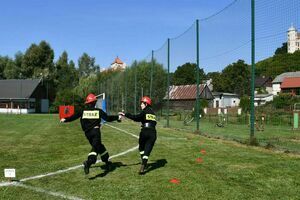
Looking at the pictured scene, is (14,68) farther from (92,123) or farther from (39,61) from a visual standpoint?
(92,123)

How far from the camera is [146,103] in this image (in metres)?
9.24

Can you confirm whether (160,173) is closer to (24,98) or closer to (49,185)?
(49,185)

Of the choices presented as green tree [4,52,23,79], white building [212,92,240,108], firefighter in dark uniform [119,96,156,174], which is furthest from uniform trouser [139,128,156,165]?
green tree [4,52,23,79]

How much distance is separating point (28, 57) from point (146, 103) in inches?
3315

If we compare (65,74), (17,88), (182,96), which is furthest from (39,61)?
(182,96)

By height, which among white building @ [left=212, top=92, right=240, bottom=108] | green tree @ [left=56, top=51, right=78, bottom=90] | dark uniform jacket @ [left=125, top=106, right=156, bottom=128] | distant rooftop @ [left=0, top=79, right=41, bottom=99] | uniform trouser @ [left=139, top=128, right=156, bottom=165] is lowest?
uniform trouser @ [left=139, top=128, right=156, bottom=165]

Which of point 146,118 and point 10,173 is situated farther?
point 146,118

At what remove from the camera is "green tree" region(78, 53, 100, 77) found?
4530 inches

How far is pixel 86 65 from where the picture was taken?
4555 inches

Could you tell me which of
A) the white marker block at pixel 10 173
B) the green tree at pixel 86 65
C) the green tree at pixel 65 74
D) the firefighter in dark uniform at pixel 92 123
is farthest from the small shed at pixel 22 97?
the white marker block at pixel 10 173

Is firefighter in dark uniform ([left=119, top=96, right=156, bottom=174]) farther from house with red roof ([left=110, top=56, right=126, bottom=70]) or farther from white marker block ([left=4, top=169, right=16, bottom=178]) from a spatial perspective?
house with red roof ([left=110, top=56, right=126, bottom=70])

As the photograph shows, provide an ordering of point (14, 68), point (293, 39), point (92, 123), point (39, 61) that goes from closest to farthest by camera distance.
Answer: point (92, 123) → point (293, 39) → point (39, 61) → point (14, 68)

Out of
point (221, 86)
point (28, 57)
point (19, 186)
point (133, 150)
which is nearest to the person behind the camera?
point (19, 186)

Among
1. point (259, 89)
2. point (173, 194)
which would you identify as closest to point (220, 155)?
point (173, 194)
